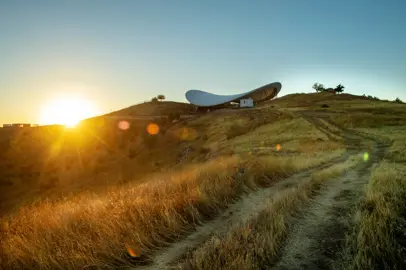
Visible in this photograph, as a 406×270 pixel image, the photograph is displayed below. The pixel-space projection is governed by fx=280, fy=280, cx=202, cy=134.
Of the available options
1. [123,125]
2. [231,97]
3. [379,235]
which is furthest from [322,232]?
[231,97]

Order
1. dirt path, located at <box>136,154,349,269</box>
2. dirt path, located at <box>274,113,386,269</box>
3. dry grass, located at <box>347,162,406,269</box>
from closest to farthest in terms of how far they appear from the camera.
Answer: dry grass, located at <box>347,162,406,269</box>, dirt path, located at <box>274,113,386,269</box>, dirt path, located at <box>136,154,349,269</box>

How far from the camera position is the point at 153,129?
2768 inches

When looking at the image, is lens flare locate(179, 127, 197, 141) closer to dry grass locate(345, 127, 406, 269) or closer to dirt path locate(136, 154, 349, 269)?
dirt path locate(136, 154, 349, 269)

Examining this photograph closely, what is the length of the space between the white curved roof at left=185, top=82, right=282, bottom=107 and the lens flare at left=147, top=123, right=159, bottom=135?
4530cm

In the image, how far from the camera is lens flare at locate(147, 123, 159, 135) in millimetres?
67450

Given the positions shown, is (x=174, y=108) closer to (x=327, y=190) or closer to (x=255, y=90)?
(x=255, y=90)

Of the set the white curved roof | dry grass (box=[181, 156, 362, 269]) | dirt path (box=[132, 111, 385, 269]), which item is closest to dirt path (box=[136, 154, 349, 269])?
dirt path (box=[132, 111, 385, 269])

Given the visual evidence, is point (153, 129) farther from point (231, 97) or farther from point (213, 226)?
point (213, 226)

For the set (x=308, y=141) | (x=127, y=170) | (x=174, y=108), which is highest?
(x=174, y=108)

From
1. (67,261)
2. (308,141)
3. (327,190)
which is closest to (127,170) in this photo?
(308,141)

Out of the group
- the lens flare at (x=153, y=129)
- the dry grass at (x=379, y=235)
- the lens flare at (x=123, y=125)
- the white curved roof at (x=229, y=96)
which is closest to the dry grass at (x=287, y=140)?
the dry grass at (x=379, y=235)

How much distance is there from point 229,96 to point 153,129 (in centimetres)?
6643

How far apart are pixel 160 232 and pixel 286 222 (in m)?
3.21

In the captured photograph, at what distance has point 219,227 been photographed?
293 inches
